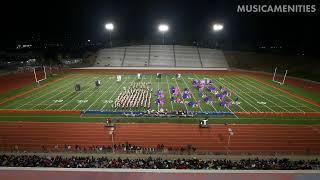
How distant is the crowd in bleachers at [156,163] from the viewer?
574 inches

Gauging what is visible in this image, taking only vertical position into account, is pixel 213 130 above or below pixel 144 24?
below

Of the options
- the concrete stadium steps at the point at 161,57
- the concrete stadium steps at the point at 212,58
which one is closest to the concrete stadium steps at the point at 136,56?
the concrete stadium steps at the point at 161,57

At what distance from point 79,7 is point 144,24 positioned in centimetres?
1823

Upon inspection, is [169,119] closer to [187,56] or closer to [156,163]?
[156,163]

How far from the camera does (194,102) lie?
97.1 feet

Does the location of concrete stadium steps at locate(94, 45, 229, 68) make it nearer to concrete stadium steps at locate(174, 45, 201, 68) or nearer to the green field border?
concrete stadium steps at locate(174, 45, 201, 68)

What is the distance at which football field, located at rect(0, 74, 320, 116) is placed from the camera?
27719mm

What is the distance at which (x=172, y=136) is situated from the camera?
68.8 feet

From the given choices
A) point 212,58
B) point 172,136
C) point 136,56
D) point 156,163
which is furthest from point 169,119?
point 212,58

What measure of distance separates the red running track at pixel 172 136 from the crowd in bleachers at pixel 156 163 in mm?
3203

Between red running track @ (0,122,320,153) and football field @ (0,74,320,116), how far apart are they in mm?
4487

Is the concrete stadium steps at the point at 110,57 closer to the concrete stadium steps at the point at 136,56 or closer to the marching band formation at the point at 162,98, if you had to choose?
the concrete stadium steps at the point at 136,56

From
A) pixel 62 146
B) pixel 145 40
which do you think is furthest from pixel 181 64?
pixel 62 146

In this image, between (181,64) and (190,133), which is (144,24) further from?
(190,133)
